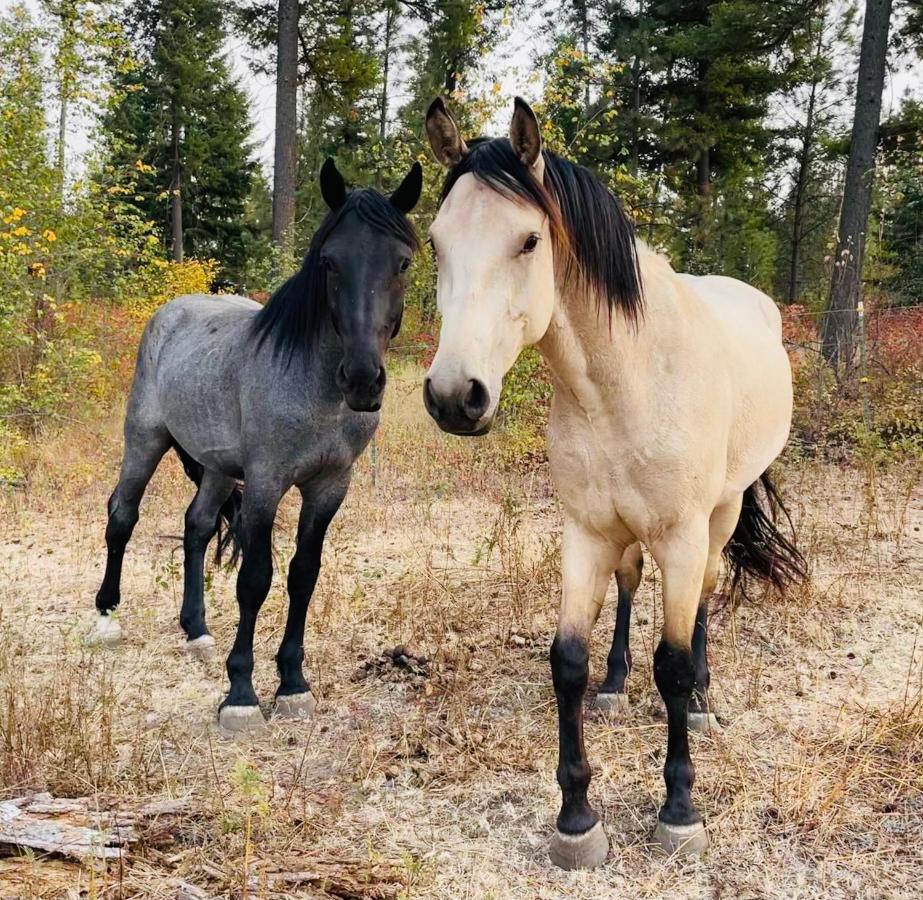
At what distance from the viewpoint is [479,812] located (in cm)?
258

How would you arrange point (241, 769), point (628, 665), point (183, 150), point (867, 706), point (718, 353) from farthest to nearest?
point (183, 150)
point (628, 665)
point (867, 706)
point (718, 353)
point (241, 769)

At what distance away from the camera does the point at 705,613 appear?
3.22m

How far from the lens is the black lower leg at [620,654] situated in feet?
11.0

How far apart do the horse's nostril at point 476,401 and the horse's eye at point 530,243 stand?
1.31 ft

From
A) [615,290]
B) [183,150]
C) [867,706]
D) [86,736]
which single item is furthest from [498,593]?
[183,150]

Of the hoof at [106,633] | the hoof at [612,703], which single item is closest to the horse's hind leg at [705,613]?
the hoof at [612,703]

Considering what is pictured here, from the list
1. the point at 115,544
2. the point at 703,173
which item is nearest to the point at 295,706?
the point at 115,544

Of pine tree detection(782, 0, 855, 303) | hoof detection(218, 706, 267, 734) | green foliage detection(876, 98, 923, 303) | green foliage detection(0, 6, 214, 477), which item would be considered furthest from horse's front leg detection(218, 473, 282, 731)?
pine tree detection(782, 0, 855, 303)

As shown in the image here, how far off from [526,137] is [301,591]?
2333 millimetres

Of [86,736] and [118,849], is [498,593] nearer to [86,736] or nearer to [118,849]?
[86,736]

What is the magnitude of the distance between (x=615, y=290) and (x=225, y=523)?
332 centimetres

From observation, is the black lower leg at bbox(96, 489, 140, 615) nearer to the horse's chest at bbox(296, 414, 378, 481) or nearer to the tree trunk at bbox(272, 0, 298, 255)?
the horse's chest at bbox(296, 414, 378, 481)

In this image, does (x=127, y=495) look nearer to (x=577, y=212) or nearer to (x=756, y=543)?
(x=577, y=212)

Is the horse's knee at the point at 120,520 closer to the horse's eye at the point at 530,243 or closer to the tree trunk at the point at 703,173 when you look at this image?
the horse's eye at the point at 530,243
